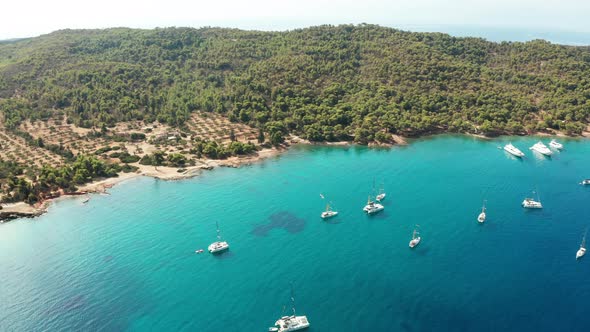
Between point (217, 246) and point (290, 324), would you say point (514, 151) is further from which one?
point (290, 324)

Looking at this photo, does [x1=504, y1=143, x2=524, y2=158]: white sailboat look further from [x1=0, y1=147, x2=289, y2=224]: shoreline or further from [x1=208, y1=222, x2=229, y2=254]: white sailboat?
[x1=208, y1=222, x2=229, y2=254]: white sailboat

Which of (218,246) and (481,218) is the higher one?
(481,218)

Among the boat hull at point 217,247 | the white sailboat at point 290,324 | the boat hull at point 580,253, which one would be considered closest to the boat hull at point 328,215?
the boat hull at point 217,247

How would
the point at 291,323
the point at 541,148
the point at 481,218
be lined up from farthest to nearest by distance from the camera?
1. the point at 541,148
2. the point at 481,218
3. the point at 291,323

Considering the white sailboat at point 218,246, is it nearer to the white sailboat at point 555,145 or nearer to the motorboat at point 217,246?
the motorboat at point 217,246

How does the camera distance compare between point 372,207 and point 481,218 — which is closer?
point 481,218

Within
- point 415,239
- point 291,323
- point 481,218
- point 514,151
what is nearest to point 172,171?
point 291,323

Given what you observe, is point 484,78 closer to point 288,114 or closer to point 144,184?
point 288,114
